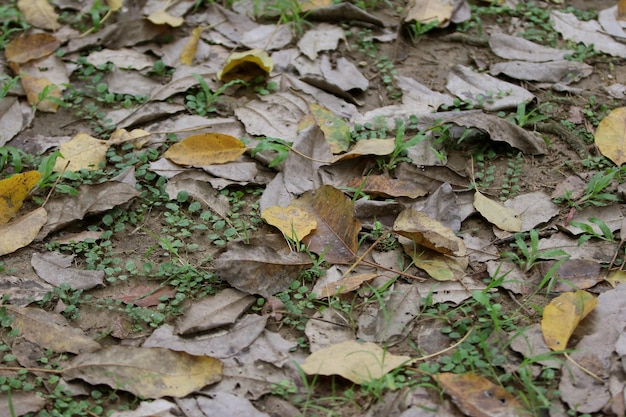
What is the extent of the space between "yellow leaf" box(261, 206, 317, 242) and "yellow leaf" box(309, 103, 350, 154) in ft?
1.27

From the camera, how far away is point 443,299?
2.35 m

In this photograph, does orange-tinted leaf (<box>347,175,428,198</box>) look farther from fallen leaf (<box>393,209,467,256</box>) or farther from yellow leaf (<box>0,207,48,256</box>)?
yellow leaf (<box>0,207,48,256</box>)

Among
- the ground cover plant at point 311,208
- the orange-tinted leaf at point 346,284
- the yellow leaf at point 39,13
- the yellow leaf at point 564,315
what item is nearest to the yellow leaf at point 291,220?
the ground cover plant at point 311,208

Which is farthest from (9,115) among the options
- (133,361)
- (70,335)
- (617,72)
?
(617,72)

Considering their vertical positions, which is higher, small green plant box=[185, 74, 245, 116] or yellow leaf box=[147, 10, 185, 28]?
yellow leaf box=[147, 10, 185, 28]

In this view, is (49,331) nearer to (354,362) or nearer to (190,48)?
(354,362)

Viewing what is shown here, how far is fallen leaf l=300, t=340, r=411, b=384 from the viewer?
2.09 metres

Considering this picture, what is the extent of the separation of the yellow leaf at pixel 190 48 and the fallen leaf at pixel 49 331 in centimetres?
142

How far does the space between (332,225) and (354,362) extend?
0.58m

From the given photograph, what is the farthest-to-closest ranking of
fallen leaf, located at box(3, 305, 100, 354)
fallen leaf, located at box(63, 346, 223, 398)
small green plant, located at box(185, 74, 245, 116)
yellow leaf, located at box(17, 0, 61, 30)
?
yellow leaf, located at box(17, 0, 61, 30), small green plant, located at box(185, 74, 245, 116), fallen leaf, located at box(3, 305, 100, 354), fallen leaf, located at box(63, 346, 223, 398)

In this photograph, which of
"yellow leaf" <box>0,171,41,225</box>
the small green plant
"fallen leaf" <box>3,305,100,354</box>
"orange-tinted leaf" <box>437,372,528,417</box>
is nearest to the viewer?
"orange-tinted leaf" <box>437,372,528,417</box>

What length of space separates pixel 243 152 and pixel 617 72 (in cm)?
164

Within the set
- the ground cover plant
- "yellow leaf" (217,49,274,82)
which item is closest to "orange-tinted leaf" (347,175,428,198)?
the ground cover plant

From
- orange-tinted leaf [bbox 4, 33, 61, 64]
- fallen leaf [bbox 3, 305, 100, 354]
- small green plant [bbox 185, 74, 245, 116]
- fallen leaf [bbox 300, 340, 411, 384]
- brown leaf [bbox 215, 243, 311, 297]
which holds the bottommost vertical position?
fallen leaf [bbox 300, 340, 411, 384]
